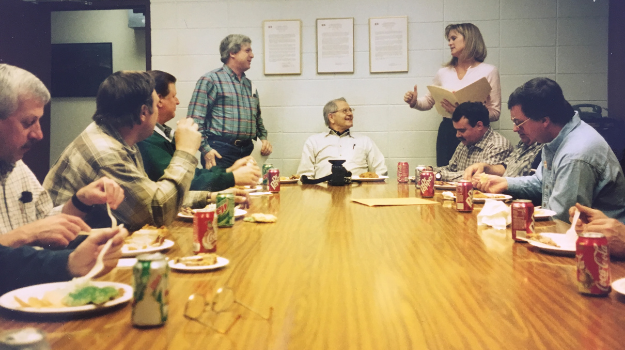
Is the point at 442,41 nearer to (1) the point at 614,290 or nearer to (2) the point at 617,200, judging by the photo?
(2) the point at 617,200

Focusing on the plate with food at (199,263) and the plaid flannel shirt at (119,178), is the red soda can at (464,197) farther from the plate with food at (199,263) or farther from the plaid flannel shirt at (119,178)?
the plate with food at (199,263)

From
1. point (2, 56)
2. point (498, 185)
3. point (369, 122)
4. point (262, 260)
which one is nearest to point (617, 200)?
point (498, 185)

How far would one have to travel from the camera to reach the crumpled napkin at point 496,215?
1.84 m

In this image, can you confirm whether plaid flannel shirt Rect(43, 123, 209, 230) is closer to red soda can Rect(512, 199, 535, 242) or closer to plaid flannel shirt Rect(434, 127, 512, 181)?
red soda can Rect(512, 199, 535, 242)

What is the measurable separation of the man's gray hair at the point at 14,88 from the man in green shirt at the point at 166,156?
84 cm

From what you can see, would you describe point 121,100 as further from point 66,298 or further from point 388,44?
point 388,44

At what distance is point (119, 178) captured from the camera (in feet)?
5.98

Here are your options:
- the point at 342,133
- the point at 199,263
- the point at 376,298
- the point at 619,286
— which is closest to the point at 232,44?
the point at 342,133

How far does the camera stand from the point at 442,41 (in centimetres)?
502

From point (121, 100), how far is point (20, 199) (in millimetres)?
468

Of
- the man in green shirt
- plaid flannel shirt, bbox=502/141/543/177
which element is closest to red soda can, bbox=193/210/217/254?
the man in green shirt

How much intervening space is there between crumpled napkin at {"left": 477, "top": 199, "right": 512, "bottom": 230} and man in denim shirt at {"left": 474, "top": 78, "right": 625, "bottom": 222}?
0.44 meters

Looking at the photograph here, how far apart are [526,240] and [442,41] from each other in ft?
12.4

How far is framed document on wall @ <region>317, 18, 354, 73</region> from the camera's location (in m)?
5.11
